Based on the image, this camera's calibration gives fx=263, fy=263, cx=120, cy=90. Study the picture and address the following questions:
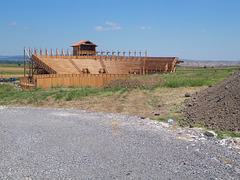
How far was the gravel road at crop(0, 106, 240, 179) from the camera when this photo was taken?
7066 mm

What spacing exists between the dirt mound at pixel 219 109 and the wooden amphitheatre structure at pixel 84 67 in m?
23.6

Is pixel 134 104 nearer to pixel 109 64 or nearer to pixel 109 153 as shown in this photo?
pixel 109 153

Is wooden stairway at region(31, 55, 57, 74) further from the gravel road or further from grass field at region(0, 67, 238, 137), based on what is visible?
the gravel road

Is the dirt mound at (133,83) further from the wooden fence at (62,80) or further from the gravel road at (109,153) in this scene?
the wooden fence at (62,80)

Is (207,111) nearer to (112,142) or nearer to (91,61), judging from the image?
(112,142)

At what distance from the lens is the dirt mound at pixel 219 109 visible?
36.4 ft

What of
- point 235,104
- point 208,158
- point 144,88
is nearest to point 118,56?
point 144,88

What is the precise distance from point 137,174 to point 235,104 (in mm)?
7287

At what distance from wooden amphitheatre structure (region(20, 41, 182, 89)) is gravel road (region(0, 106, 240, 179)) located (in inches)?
919

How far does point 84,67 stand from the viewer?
47.9 metres

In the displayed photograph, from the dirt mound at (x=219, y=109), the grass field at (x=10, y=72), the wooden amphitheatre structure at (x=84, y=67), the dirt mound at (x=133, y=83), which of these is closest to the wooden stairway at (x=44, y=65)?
the wooden amphitheatre structure at (x=84, y=67)

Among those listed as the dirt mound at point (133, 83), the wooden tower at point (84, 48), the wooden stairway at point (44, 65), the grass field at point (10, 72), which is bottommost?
the grass field at point (10, 72)

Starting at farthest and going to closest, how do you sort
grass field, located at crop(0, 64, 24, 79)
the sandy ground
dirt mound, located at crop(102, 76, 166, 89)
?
1. grass field, located at crop(0, 64, 24, 79)
2. dirt mound, located at crop(102, 76, 166, 89)
3. the sandy ground

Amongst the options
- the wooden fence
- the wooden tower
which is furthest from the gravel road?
the wooden tower
